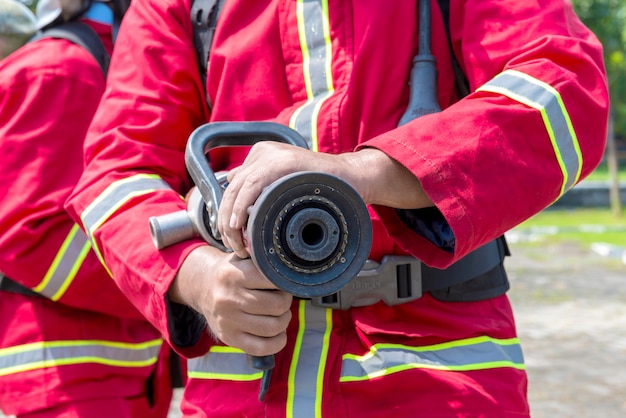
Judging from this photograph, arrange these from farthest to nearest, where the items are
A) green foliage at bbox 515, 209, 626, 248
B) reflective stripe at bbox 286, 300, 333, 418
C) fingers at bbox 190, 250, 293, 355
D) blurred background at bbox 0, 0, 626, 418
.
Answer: green foliage at bbox 515, 209, 626, 248 < blurred background at bbox 0, 0, 626, 418 < reflective stripe at bbox 286, 300, 333, 418 < fingers at bbox 190, 250, 293, 355

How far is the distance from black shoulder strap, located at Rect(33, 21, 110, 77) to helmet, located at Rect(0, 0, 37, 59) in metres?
0.54

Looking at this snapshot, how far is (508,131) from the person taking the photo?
5.09ft

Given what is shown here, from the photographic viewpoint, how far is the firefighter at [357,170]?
1.53m

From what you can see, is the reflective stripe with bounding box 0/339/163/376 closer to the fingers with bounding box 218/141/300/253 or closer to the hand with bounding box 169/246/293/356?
the hand with bounding box 169/246/293/356

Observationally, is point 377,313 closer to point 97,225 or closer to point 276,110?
Answer: point 276,110

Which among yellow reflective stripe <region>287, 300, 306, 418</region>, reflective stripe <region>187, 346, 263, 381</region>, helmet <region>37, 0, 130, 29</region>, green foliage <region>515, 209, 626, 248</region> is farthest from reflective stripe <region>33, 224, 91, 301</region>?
green foliage <region>515, 209, 626, 248</region>

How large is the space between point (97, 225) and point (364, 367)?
23.2 inches

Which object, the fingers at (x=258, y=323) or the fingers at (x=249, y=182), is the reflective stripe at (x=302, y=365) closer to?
the fingers at (x=258, y=323)

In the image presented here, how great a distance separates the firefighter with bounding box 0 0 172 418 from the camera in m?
2.69

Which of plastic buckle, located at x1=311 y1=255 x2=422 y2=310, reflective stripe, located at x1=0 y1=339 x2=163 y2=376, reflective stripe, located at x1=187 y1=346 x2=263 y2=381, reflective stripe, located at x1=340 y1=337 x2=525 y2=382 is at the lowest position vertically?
reflective stripe, located at x1=0 y1=339 x2=163 y2=376

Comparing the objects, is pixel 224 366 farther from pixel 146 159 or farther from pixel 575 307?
pixel 575 307

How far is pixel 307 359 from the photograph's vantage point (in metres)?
1.76

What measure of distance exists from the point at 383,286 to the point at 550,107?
45 cm

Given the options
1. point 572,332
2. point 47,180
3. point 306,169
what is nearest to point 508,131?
point 306,169
